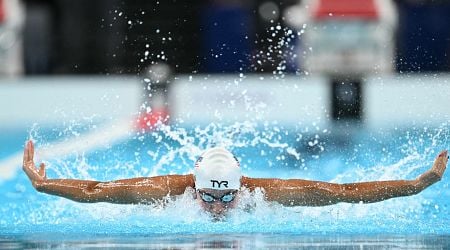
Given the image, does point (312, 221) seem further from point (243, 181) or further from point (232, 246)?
point (232, 246)

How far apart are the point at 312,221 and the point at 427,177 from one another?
2.51 feet

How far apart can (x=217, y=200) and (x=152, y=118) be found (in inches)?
217

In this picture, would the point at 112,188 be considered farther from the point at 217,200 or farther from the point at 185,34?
the point at 185,34

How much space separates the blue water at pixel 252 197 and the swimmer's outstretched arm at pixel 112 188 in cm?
9

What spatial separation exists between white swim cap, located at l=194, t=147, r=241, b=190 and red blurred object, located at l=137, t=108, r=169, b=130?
5269 mm

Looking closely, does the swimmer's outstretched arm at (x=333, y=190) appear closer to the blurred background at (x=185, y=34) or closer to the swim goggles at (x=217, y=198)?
the swim goggles at (x=217, y=198)

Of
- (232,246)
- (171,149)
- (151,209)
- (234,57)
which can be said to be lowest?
(232,246)

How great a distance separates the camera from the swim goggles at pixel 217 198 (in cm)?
566

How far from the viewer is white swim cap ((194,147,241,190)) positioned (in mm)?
5609

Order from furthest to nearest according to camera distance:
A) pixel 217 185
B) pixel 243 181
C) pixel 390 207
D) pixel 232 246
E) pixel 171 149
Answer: pixel 171 149, pixel 390 207, pixel 243 181, pixel 217 185, pixel 232 246

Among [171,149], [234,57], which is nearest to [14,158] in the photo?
[171,149]

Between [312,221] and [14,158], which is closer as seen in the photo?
[312,221]

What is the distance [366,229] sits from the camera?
579cm

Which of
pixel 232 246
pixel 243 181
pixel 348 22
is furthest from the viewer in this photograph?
pixel 348 22
